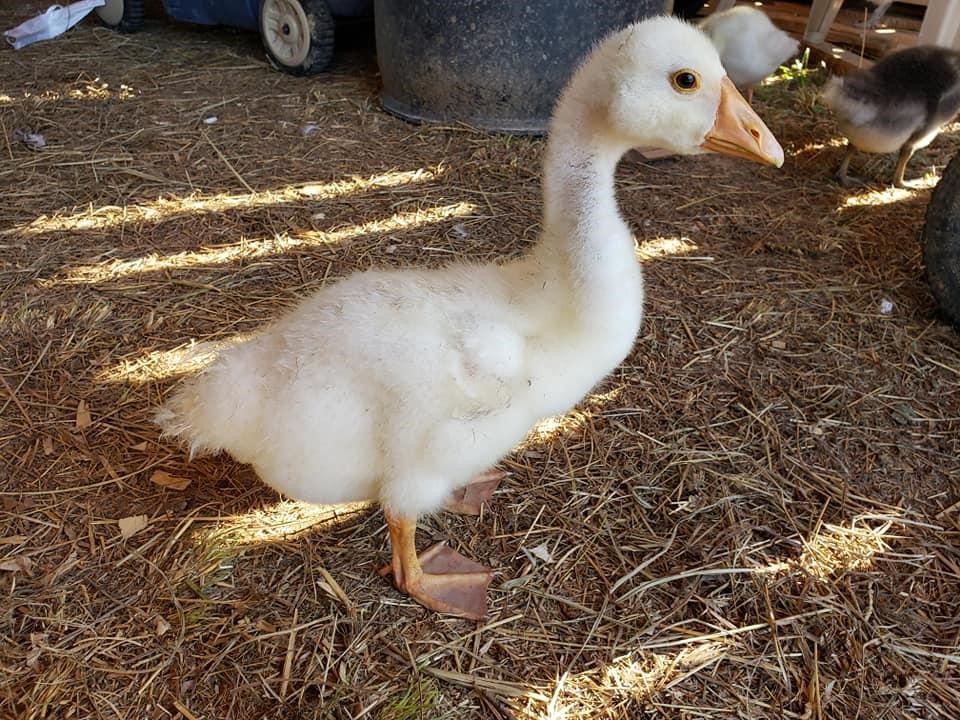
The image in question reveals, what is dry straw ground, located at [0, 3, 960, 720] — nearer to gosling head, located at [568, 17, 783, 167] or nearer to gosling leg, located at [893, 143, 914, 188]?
gosling leg, located at [893, 143, 914, 188]

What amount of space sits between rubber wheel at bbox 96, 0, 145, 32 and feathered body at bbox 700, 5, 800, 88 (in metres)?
4.79

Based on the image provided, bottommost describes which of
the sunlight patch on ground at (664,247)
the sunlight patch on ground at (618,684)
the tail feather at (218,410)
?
the sunlight patch on ground at (618,684)

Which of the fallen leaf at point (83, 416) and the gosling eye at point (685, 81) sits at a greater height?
the gosling eye at point (685, 81)

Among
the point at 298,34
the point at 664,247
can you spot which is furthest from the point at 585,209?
the point at 298,34

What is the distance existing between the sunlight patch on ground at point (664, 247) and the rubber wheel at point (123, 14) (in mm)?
5168

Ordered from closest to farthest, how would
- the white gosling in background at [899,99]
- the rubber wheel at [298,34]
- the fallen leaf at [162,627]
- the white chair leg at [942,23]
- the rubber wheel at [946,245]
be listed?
the fallen leaf at [162,627] < the rubber wheel at [946,245] < the white gosling in background at [899,99] < the white chair leg at [942,23] < the rubber wheel at [298,34]

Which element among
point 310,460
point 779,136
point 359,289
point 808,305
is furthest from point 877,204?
point 310,460

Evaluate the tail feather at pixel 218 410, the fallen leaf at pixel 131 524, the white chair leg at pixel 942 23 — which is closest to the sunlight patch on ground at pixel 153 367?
the fallen leaf at pixel 131 524

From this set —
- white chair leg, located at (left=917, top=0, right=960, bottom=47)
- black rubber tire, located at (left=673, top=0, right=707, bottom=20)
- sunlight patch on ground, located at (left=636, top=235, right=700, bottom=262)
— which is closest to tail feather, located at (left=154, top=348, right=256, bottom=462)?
sunlight patch on ground, located at (left=636, top=235, right=700, bottom=262)

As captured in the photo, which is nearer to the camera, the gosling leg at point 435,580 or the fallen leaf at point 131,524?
the gosling leg at point 435,580

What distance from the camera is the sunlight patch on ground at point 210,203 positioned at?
3617 mm

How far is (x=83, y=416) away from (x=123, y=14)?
16.8 ft

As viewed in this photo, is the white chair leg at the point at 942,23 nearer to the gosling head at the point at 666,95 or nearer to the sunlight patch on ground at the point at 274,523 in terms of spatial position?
the gosling head at the point at 666,95

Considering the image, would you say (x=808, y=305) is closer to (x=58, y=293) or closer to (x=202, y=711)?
(x=202, y=711)
